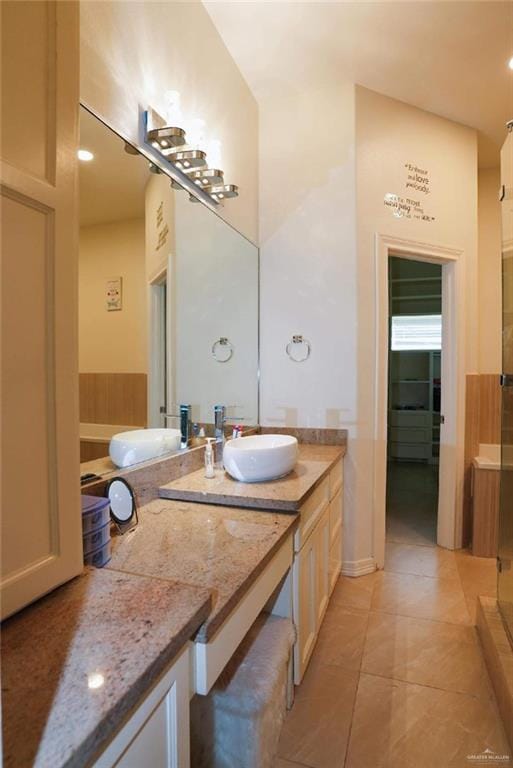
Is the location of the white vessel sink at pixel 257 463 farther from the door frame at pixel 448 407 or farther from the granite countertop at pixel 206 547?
the door frame at pixel 448 407

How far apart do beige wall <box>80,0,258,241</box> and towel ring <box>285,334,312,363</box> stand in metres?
0.73

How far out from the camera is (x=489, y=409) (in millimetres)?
3193

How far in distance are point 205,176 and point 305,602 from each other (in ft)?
6.40

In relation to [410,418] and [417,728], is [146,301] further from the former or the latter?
[410,418]

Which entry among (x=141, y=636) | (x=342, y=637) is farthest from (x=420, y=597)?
(x=141, y=636)

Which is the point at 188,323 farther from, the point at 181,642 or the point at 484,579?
the point at 484,579

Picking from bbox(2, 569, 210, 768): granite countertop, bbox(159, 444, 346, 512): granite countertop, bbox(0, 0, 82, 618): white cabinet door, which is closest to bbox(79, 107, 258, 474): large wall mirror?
bbox(159, 444, 346, 512): granite countertop

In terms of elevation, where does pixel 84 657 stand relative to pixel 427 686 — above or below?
above

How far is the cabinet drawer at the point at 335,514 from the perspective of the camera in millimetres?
2236

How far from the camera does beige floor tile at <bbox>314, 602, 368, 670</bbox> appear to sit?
1.90 meters

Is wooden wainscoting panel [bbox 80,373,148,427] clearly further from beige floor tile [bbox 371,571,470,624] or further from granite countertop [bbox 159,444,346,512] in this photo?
beige floor tile [bbox 371,571,470,624]

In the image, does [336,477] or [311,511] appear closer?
[311,511]

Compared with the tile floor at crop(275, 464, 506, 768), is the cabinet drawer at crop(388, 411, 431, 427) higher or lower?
higher

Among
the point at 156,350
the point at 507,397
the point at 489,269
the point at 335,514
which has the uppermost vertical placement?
the point at 489,269
